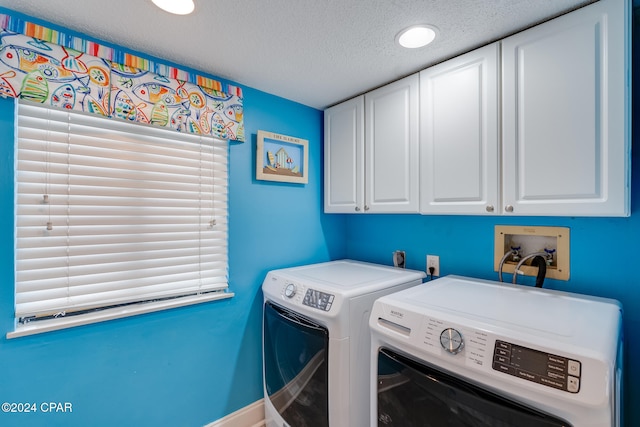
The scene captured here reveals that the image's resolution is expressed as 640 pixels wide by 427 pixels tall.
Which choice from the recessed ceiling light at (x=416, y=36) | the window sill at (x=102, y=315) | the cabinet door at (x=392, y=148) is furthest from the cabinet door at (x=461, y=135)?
the window sill at (x=102, y=315)

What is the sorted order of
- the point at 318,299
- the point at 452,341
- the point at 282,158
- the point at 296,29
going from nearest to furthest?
the point at 452,341 < the point at 296,29 < the point at 318,299 < the point at 282,158

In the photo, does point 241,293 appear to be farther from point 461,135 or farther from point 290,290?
point 461,135

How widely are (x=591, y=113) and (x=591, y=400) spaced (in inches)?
37.6

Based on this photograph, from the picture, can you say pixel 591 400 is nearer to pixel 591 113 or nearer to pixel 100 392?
pixel 591 113

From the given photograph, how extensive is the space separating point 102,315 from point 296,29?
5.09 ft

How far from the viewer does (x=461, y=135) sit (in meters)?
1.41

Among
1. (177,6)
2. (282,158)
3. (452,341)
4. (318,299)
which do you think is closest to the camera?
(452,341)

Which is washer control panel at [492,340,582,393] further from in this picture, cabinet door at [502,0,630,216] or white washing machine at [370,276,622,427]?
cabinet door at [502,0,630,216]

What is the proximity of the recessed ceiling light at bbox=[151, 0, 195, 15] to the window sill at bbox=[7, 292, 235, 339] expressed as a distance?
133 cm

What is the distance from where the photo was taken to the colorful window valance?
1148 mm

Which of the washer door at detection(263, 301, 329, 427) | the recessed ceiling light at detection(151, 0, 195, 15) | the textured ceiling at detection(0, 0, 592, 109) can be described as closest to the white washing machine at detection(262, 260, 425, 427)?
the washer door at detection(263, 301, 329, 427)

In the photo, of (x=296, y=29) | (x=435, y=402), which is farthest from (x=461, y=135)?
(x=435, y=402)

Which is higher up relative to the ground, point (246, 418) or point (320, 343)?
point (320, 343)

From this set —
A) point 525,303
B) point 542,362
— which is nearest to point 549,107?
point 525,303
